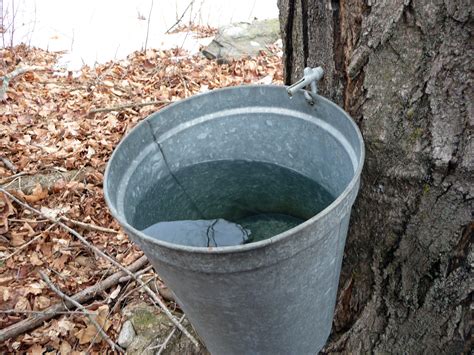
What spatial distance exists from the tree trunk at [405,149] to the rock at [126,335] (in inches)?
39.5

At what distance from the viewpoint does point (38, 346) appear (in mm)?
1851

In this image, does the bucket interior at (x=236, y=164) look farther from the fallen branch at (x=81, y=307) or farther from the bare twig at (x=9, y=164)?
the bare twig at (x=9, y=164)

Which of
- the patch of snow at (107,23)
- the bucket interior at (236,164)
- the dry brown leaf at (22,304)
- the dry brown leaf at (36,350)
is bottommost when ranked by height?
the dry brown leaf at (36,350)

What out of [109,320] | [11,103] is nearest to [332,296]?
[109,320]

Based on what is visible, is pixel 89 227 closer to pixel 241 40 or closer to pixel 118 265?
pixel 118 265

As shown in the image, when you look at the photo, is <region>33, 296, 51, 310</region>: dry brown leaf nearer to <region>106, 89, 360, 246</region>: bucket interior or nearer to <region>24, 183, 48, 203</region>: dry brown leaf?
<region>24, 183, 48, 203</region>: dry brown leaf

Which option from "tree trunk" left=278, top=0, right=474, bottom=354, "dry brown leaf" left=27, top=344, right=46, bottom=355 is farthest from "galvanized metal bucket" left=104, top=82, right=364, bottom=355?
"dry brown leaf" left=27, top=344, right=46, bottom=355

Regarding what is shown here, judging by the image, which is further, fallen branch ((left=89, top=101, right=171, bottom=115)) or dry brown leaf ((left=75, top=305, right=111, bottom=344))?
fallen branch ((left=89, top=101, right=171, bottom=115))

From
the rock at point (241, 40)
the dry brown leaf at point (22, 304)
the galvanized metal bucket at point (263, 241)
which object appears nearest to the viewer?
the galvanized metal bucket at point (263, 241)

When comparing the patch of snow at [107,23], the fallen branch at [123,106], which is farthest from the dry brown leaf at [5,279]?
the patch of snow at [107,23]

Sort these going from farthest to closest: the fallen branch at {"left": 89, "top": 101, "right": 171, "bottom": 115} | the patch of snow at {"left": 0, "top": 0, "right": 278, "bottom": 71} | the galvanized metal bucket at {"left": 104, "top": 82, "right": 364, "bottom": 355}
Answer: the patch of snow at {"left": 0, "top": 0, "right": 278, "bottom": 71} < the fallen branch at {"left": 89, "top": 101, "right": 171, "bottom": 115} < the galvanized metal bucket at {"left": 104, "top": 82, "right": 364, "bottom": 355}

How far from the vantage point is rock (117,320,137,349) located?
71.2 inches

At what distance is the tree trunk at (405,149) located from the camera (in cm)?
94

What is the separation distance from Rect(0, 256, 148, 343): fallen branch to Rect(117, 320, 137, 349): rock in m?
0.25
